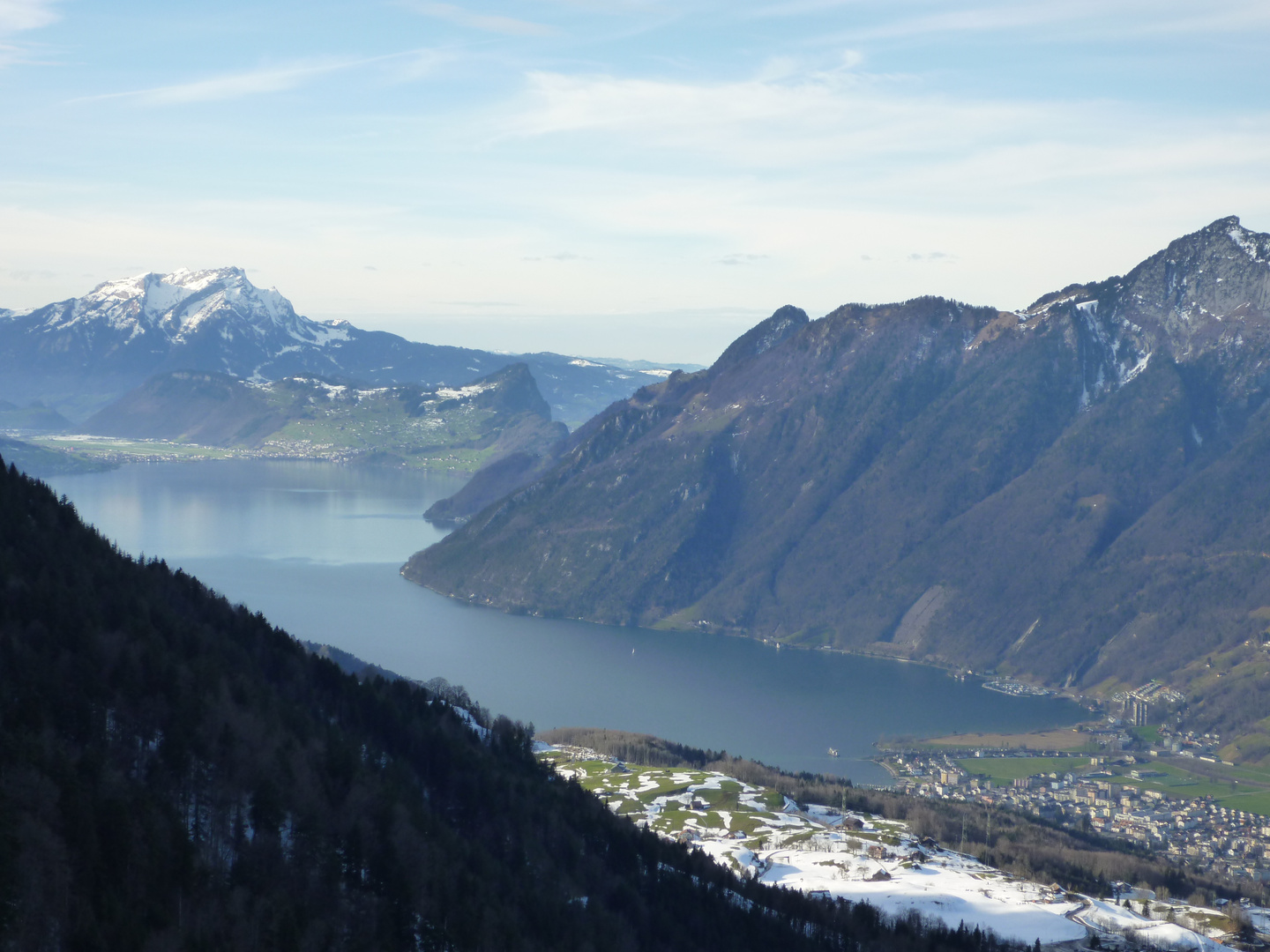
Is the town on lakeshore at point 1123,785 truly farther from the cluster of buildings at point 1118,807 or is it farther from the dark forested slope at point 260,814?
the dark forested slope at point 260,814

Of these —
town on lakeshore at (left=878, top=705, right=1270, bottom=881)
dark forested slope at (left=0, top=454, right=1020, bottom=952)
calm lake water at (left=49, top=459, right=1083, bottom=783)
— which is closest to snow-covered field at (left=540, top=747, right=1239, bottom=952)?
dark forested slope at (left=0, top=454, right=1020, bottom=952)

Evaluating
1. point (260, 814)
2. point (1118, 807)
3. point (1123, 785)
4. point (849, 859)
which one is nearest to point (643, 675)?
point (1123, 785)

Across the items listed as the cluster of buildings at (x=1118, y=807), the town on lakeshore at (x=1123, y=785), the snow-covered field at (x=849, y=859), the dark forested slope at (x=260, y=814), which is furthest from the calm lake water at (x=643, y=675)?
the dark forested slope at (x=260, y=814)

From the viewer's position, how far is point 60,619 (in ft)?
175

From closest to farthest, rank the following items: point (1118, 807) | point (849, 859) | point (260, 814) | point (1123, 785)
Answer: point (260, 814) → point (849, 859) → point (1118, 807) → point (1123, 785)

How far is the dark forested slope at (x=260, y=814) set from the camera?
4206 centimetres

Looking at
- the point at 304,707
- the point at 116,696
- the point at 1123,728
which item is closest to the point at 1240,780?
the point at 1123,728

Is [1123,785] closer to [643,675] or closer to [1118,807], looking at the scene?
[1118,807]

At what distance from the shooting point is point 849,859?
82938 millimetres

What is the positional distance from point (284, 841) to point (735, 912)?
76.7ft

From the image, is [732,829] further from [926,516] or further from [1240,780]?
Answer: [926,516]

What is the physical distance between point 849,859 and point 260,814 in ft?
142

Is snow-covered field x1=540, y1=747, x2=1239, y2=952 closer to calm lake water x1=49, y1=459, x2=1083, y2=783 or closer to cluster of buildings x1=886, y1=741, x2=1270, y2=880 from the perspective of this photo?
cluster of buildings x1=886, y1=741, x2=1270, y2=880

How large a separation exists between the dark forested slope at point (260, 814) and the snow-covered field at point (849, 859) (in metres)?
6.76
